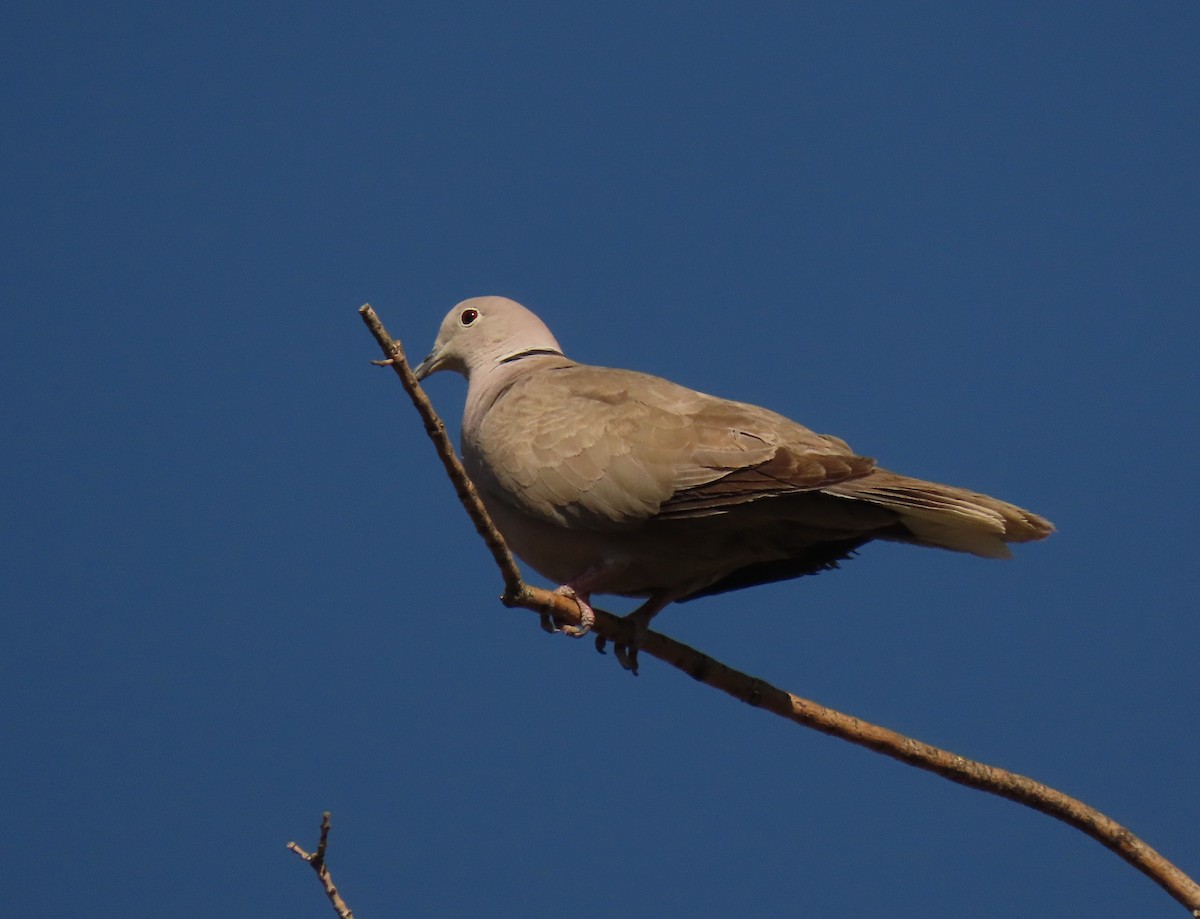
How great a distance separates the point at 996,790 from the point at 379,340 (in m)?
2.30

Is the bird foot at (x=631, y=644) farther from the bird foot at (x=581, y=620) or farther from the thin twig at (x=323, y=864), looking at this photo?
the thin twig at (x=323, y=864)

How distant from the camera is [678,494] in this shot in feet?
14.9

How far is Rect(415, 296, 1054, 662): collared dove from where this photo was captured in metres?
4.41

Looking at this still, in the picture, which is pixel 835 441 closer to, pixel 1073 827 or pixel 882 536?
pixel 882 536

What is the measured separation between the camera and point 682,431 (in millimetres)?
4652

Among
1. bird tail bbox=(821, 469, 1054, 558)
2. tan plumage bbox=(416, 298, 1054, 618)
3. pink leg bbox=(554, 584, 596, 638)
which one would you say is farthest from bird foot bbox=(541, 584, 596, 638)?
bird tail bbox=(821, 469, 1054, 558)

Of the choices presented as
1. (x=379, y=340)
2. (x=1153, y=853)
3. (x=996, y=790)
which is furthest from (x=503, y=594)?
(x=1153, y=853)

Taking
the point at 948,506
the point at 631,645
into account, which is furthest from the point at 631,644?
the point at 948,506

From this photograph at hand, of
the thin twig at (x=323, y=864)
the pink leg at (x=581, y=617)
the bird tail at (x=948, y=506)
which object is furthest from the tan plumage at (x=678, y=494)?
the thin twig at (x=323, y=864)

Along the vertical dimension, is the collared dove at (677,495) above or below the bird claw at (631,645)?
above

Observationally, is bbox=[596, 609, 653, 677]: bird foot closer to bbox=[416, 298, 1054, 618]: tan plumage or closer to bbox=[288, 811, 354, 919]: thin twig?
bbox=[416, 298, 1054, 618]: tan plumage

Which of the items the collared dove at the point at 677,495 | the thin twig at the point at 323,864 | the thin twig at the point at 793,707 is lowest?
the thin twig at the point at 323,864

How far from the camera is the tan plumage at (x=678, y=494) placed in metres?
4.41

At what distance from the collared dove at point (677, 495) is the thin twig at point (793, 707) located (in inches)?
11.3
